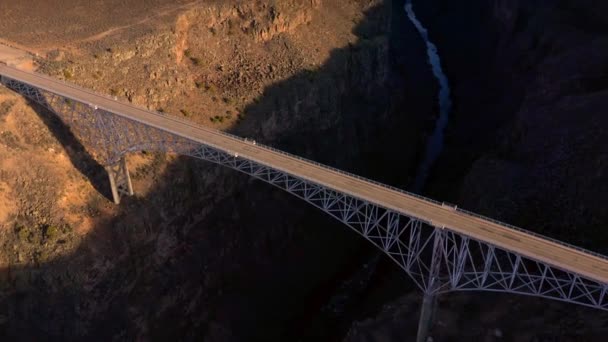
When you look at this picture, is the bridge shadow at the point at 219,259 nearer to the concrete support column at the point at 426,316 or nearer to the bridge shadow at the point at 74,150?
the bridge shadow at the point at 74,150

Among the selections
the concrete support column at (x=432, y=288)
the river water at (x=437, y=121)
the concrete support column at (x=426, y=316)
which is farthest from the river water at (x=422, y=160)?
the concrete support column at (x=432, y=288)

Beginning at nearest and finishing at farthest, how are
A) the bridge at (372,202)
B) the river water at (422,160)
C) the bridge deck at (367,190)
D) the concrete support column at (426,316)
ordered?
the bridge deck at (367,190), the bridge at (372,202), the concrete support column at (426,316), the river water at (422,160)

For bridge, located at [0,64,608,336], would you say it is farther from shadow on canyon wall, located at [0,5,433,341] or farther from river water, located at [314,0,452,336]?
river water, located at [314,0,452,336]

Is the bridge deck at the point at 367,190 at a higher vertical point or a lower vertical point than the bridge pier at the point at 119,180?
higher

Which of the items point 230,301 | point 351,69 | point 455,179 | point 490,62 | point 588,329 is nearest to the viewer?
point 588,329

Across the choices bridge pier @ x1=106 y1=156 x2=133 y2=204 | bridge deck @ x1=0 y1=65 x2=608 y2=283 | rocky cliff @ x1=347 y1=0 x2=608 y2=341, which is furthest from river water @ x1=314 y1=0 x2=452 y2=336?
bridge pier @ x1=106 y1=156 x2=133 y2=204

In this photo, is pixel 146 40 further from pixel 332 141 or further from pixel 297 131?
pixel 332 141

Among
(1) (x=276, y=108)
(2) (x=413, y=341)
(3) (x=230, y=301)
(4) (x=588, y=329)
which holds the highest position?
(1) (x=276, y=108)

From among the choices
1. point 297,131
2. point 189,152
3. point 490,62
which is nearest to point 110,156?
point 189,152
